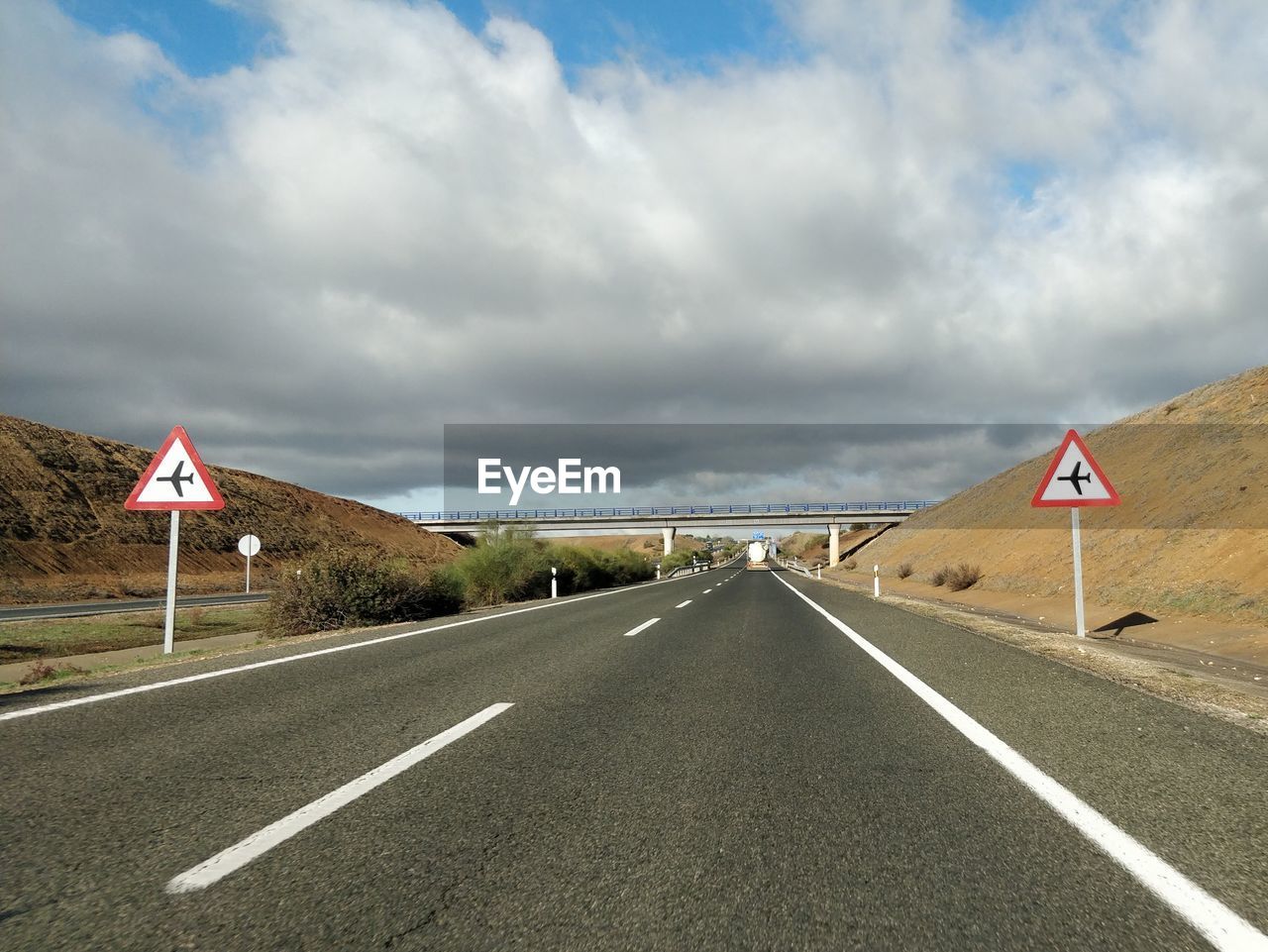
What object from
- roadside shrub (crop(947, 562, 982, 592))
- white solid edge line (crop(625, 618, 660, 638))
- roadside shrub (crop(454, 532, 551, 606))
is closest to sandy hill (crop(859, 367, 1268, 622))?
roadside shrub (crop(947, 562, 982, 592))

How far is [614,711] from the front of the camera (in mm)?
5906

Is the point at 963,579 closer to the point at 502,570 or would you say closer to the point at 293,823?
the point at 502,570

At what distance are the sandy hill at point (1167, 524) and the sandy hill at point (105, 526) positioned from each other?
1311 inches

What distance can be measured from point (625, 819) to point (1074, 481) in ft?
35.1

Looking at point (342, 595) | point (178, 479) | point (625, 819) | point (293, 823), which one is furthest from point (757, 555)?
point (293, 823)

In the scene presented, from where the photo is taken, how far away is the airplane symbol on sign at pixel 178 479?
1055cm

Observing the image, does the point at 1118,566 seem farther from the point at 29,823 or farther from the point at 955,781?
the point at 29,823

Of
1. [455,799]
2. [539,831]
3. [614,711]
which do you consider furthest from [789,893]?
[614,711]

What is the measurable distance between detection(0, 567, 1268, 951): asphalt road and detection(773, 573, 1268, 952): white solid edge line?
2cm

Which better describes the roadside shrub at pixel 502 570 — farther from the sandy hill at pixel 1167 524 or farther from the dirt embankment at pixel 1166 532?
the sandy hill at pixel 1167 524

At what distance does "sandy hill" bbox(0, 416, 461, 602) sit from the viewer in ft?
136

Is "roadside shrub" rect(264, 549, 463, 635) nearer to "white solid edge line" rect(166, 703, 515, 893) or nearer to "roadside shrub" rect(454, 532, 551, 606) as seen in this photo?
"roadside shrub" rect(454, 532, 551, 606)

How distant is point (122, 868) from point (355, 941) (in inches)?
46.9

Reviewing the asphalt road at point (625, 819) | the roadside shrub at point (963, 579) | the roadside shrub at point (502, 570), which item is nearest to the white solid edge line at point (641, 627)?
the asphalt road at point (625, 819)
